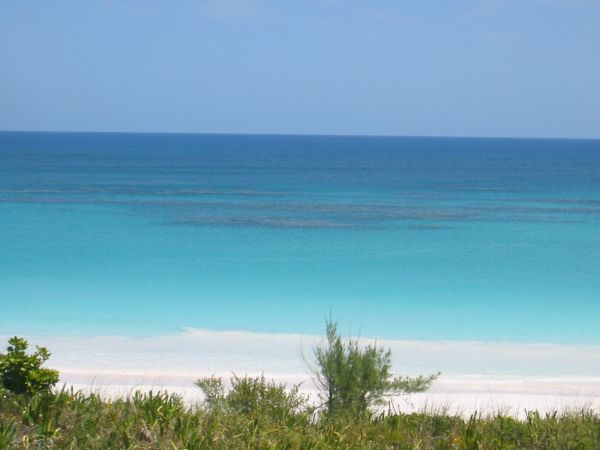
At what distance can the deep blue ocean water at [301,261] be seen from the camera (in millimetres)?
21016

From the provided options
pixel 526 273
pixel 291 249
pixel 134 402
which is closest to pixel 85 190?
pixel 291 249

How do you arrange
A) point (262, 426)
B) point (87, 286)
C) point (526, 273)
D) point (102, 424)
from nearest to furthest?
point (102, 424) < point (262, 426) < point (87, 286) < point (526, 273)

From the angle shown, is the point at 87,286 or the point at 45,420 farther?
the point at 87,286

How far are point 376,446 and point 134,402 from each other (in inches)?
94.3

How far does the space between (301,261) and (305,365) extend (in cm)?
1156

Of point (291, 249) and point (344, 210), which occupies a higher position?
point (344, 210)

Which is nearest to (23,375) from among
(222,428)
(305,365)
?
(222,428)

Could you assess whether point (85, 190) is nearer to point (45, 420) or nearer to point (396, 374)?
point (396, 374)

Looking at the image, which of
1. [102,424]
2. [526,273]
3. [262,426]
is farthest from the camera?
[526,273]

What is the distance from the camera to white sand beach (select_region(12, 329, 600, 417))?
14.4 meters

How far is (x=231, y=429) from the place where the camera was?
7.80 meters

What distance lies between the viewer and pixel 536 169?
8319 cm

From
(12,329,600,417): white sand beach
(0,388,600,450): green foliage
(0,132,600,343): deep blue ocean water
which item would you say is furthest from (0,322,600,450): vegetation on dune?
(0,132,600,343): deep blue ocean water

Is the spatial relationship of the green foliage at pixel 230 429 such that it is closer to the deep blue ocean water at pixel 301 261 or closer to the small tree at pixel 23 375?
the small tree at pixel 23 375
